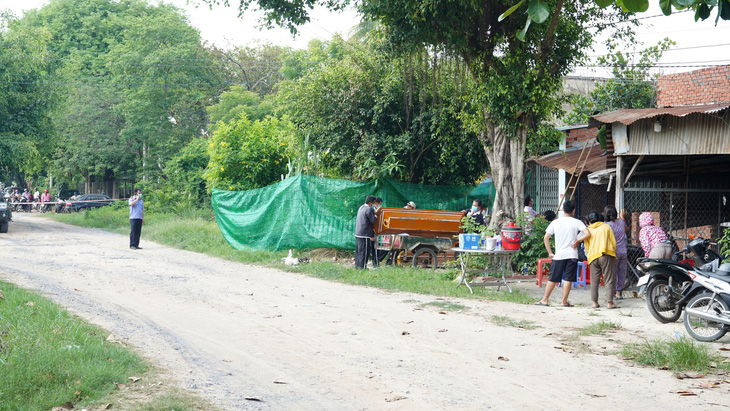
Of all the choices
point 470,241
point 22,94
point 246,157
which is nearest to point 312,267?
point 470,241

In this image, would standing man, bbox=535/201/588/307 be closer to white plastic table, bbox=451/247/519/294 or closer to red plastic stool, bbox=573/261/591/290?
white plastic table, bbox=451/247/519/294

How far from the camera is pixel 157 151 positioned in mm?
40125

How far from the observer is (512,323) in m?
8.80

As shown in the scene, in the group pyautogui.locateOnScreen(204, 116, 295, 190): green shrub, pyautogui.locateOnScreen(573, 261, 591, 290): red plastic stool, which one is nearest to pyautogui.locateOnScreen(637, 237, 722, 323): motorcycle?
pyautogui.locateOnScreen(573, 261, 591, 290): red plastic stool

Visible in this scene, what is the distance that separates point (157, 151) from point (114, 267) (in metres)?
27.2

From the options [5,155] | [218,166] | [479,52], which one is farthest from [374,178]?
[5,155]

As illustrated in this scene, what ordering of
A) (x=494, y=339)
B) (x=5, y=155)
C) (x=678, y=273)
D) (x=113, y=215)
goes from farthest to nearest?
(x=113, y=215) → (x=5, y=155) → (x=678, y=273) → (x=494, y=339)

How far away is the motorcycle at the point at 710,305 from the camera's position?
760 centimetres

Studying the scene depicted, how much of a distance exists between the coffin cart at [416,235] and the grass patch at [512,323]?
5.99 m

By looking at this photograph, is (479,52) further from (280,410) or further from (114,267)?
(280,410)

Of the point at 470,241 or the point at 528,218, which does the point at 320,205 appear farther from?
the point at 470,241

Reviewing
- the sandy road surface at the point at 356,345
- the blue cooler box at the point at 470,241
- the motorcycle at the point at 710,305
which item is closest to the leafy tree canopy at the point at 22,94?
the sandy road surface at the point at 356,345

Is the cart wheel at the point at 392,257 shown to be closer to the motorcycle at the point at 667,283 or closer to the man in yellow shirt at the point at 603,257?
the man in yellow shirt at the point at 603,257

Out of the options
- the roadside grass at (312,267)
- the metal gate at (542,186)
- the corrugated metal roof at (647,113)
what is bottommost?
the roadside grass at (312,267)
